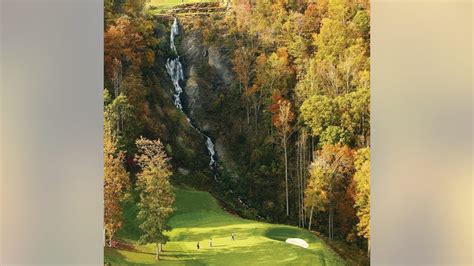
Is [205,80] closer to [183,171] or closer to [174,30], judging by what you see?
[174,30]

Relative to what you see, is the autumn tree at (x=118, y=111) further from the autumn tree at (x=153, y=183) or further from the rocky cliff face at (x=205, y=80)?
the rocky cliff face at (x=205, y=80)

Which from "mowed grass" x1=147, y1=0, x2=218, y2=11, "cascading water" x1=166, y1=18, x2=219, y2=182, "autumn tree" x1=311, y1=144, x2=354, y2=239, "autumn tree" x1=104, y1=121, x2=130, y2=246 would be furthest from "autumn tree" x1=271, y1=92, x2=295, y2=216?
"autumn tree" x1=104, y1=121, x2=130, y2=246

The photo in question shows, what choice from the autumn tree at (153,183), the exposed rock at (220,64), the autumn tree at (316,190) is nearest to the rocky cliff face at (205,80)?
the exposed rock at (220,64)

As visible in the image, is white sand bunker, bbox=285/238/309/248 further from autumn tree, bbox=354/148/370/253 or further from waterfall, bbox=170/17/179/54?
waterfall, bbox=170/17/179/54
